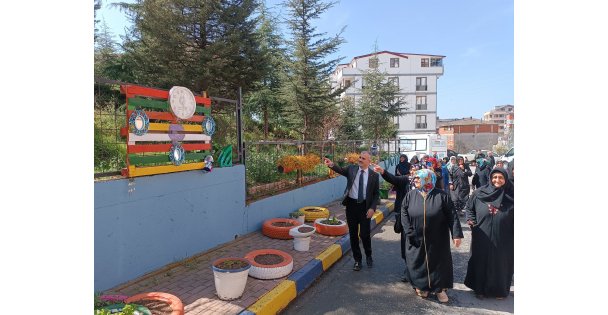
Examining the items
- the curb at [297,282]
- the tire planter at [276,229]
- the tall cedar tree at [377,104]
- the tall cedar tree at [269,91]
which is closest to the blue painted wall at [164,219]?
the tire planter at [276,229]

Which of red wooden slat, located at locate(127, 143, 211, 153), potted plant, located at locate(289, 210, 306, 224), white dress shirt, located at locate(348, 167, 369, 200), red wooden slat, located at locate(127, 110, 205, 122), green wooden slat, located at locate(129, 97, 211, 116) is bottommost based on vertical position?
potted plant, located at locate(289, 210, 306, 224)

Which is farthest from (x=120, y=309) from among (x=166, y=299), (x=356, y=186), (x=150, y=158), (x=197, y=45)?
(x=197, y=45)

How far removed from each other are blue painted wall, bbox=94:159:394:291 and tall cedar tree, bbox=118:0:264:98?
585cm

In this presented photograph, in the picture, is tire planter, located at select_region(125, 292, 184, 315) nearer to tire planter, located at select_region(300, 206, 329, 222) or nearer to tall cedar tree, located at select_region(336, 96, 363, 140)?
tire planter, located at select_region(300, 206, 329, 222)

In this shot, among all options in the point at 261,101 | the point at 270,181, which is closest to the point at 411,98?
the point at 261,101

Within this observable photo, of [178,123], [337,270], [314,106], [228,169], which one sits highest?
[314,106]

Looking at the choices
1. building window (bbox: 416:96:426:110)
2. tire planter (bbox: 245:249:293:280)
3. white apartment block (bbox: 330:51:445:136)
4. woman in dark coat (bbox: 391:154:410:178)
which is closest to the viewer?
tire planter (bbox: 245:249:293:280)

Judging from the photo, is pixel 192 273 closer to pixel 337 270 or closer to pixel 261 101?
pixel 337 270

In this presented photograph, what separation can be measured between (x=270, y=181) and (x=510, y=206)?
5279 millimetres

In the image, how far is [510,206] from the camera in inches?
174

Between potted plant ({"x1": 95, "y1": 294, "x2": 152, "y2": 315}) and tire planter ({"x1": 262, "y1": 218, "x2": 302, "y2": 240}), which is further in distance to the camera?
tire planter ({"x1": 262, "y1": 218, "x2": 302, "y2": 240})

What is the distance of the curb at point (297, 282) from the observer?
392cm

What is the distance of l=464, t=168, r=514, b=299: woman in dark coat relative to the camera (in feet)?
14.5

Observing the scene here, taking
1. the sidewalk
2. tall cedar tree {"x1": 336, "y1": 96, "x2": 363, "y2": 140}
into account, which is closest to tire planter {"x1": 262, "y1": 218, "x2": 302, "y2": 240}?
the sidewalk
